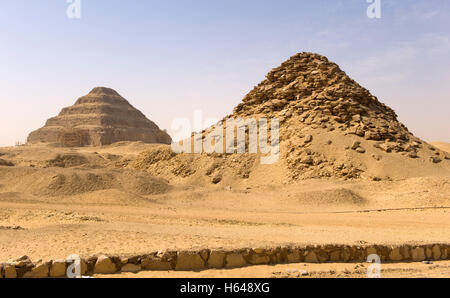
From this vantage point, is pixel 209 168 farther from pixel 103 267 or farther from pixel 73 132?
pixel 73 132

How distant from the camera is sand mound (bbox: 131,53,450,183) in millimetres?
21312

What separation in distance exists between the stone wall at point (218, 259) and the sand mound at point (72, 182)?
452 inches

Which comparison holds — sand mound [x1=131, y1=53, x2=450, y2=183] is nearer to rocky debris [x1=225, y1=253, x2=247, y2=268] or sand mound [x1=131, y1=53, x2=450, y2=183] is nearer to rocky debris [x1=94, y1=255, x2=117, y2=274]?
rocky debris [x1=225, y1=253, x2=247, y2=268]

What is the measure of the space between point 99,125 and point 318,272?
72642mm

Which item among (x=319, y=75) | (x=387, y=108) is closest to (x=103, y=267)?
(x=319, y=75)

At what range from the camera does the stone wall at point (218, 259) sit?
5.23 metres

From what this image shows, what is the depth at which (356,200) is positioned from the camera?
643 inches

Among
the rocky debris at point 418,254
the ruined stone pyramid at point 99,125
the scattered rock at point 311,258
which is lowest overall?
the rocky debris at point 418,254

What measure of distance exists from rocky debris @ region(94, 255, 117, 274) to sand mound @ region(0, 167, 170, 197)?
11.6 meters

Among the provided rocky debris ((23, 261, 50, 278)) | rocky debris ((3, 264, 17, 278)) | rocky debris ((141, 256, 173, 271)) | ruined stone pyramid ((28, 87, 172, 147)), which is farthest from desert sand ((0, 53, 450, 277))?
ruined stone pyramid ((28, 87, 172, 147))

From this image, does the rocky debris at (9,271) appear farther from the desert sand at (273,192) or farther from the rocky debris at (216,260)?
the rocky debris at (216,260)

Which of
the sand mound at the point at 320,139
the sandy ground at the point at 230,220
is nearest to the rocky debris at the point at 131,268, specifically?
the sandy ground at the point at 230,220

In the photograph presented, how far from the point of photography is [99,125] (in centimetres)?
7406

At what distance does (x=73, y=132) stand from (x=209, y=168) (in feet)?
166
